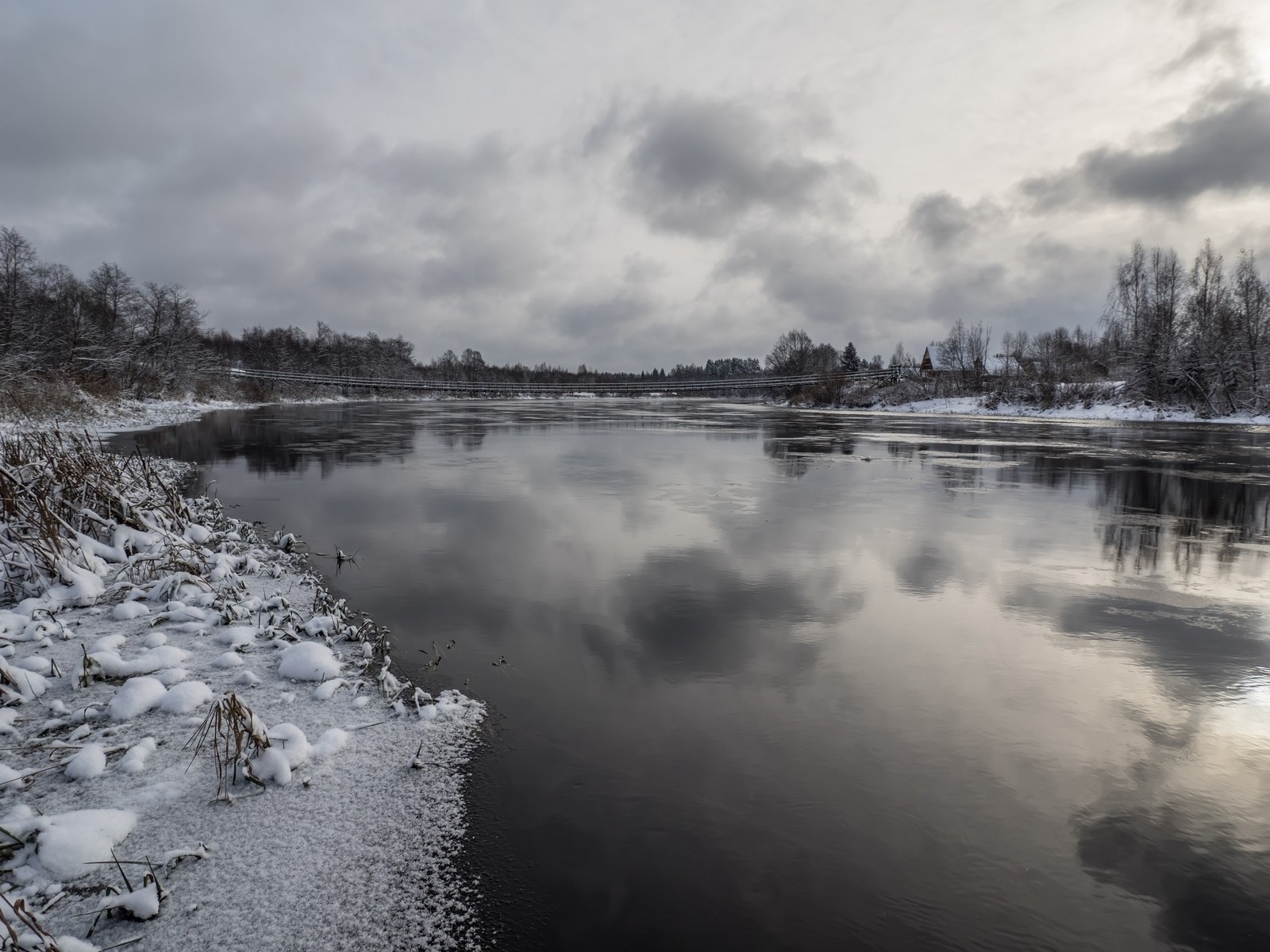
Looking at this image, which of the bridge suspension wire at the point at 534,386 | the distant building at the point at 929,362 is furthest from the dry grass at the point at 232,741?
the distant building at the point at 929,362

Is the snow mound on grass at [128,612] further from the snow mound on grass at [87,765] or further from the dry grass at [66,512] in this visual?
the snow mound on grass at [87,765]

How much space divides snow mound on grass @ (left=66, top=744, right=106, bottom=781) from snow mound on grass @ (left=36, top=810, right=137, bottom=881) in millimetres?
374

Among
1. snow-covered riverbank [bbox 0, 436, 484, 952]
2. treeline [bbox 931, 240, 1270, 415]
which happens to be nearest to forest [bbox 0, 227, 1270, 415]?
treeline [bbox 931, 240, 1270, 415]

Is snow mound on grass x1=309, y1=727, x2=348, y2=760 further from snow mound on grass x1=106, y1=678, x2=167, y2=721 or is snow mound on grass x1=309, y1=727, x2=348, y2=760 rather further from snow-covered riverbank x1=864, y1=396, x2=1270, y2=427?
snow-covered riverbank x1=864, y1=396, x2=1270, y2=427

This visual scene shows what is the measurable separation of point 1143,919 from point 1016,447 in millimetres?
26770

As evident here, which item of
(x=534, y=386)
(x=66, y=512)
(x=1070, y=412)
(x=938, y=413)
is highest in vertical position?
(x=534, y=386)

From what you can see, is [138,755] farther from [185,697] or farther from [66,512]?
[66,512]

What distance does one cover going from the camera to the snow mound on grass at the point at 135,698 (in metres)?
4.14

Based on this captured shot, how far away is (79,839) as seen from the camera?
115 inches

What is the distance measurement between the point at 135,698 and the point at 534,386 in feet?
520

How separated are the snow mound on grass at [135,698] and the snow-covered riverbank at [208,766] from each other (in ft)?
0.03

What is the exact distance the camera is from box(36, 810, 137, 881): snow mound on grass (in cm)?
279

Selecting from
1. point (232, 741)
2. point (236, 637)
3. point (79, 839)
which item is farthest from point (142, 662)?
point (79, 839)

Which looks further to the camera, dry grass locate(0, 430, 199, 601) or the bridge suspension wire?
the bridge suspension wire
